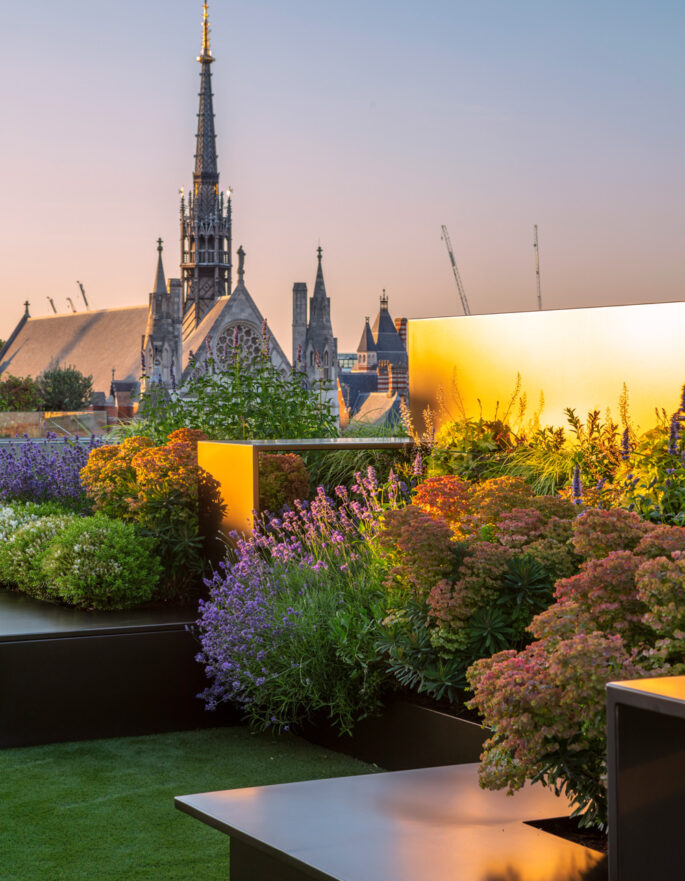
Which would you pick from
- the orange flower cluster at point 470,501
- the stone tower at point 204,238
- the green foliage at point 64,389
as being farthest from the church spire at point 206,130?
the orange flower cluster at point 470,501

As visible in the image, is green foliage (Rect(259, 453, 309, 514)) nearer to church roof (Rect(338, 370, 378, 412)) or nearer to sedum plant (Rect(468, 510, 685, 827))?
sedum plant (Rect(468, 510, 685, 827))

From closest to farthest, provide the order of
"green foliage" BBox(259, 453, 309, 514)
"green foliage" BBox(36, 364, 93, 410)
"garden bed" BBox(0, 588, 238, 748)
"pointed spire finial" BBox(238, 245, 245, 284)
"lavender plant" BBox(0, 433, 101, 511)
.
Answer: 1. "garden bed" BBox(0, 588, 238, 748)
2. "green foliage" BBox(259, 453, 309, 514)
3. "lavender plant" BBox(0, 433, 101, 511)
4. "green foliage" BBox(36, 364, 93, 410)
5. "pointed spire finial" BBox(238, 245, 245, 284)

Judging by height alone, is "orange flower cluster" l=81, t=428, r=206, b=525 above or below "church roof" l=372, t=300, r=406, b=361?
below

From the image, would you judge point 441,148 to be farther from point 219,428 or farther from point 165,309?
point 165,309

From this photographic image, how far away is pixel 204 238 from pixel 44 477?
2683 inches

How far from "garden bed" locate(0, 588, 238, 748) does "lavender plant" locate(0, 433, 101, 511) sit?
2.70 metres

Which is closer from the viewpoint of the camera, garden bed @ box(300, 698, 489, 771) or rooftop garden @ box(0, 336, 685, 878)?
rooftop garden @ box(0, 336, 685, 878)

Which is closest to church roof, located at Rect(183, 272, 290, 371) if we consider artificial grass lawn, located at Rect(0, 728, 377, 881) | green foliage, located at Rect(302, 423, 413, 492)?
green foliage, located at Rect(302, 423, 413, 492)

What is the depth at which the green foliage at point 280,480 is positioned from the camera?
600 cm

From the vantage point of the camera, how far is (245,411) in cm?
804

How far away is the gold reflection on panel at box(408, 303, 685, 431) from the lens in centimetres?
576

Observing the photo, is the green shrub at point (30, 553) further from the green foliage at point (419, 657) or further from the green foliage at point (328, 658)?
the green foliage at point (419, 657)

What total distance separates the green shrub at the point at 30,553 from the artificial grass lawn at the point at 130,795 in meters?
1.32

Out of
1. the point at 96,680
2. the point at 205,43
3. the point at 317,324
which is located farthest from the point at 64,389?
the point at 96,680
